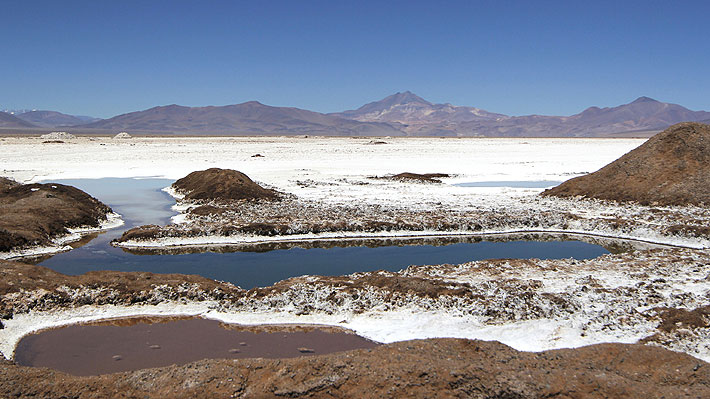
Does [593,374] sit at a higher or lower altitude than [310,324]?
higher

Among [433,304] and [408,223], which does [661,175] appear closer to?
[408,223]

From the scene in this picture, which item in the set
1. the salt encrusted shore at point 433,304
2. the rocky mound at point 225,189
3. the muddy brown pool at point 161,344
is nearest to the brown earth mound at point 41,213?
the rocky mound at point 225,189

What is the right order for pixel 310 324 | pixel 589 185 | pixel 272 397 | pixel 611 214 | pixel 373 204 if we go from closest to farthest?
pixel 272 397
pixel 310 324
pixel 611 214
pixel 373 204
pixel 589 185

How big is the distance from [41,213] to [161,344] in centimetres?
1058

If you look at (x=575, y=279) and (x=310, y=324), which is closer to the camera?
(x=310, y=324)

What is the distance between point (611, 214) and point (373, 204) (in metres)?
7.84

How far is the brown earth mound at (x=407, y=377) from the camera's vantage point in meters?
5.46

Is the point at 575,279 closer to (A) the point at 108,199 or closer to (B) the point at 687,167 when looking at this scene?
(B) the point at 687,167

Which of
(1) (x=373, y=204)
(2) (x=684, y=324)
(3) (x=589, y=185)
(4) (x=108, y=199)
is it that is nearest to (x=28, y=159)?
(4) (x=108, y=199)

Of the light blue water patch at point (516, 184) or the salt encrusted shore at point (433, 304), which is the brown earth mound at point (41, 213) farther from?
the light blue water patch at point (516, 184)

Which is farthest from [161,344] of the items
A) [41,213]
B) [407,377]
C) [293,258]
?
[41,213]

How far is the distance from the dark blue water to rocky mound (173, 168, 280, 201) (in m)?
5.37

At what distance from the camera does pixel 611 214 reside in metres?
18.0

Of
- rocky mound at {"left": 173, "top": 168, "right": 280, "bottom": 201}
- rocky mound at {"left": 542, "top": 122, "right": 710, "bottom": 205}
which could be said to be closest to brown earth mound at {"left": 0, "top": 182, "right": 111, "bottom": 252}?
rocky mound at {"left": 173, "top": 168, "right": 280, "bottom": 201}
